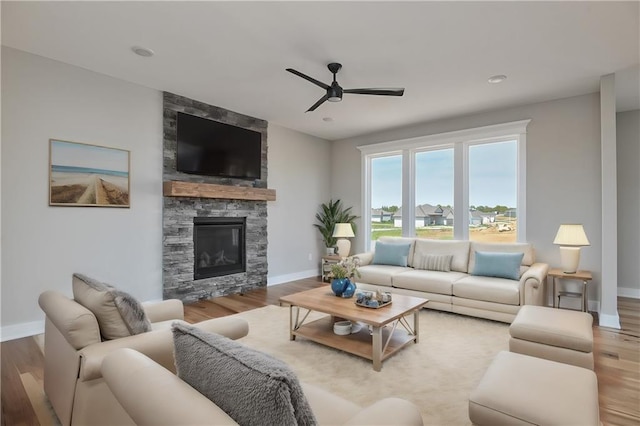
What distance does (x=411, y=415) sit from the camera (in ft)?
3.49

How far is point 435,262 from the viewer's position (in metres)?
4.75

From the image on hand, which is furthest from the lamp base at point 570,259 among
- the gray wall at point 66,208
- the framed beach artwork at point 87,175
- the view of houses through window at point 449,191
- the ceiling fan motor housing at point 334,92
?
the framed beach artwork at point 87,175

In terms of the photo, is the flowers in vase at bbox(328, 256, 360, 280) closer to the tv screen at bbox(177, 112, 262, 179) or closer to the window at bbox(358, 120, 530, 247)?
the tv screen at bbox(177, 112, 262, 179)

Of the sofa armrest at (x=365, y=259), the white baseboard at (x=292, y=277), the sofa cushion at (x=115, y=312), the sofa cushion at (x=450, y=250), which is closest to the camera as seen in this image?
the sofa cushion at (x=115, y=312)

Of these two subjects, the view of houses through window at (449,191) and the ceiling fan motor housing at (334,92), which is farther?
the view of houses through window at (449,191)

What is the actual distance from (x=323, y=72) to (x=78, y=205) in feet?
10.2

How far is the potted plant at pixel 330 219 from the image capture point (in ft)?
21.8

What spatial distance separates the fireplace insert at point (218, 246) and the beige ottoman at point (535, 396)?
410 centimetres

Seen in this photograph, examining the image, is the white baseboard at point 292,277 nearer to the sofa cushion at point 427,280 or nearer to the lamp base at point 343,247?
the lamp base at point 343,247

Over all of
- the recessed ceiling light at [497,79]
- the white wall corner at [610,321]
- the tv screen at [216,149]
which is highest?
the recessed ceiling light at [497,79]

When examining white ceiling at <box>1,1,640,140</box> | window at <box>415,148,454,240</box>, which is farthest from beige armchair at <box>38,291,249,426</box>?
window at <box>415,148,454,240</box>

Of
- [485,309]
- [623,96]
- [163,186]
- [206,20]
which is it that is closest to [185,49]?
[206,20]

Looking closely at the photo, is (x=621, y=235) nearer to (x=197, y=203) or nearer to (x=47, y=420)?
(x=197, y=203)

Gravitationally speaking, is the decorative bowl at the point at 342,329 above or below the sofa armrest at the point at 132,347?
below
